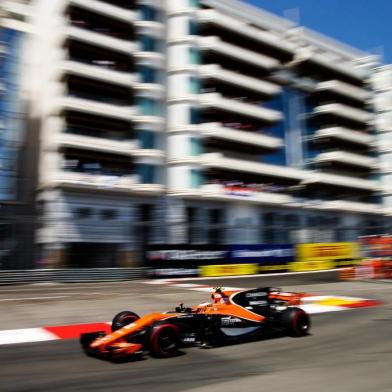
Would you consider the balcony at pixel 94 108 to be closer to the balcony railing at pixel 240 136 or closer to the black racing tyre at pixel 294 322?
the balcony railing at pixel 240 136

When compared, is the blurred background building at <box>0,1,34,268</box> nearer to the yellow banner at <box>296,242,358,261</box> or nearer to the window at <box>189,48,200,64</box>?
the window at <box>189,48,200,64</box>

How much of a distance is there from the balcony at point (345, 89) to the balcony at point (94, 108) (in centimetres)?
2229

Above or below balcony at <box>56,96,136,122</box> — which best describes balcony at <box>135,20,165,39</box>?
above

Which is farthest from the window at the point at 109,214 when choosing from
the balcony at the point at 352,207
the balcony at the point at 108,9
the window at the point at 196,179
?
the balcony at the point at 352,207

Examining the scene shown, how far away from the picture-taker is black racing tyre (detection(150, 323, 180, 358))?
6121 mm

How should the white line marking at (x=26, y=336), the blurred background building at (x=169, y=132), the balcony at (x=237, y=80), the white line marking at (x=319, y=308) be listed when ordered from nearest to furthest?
the white line marking at (x=26, y=336) < the white line marking at (x=319, y=308) < the blurred background building at (x=169, y=132) < the balcony at (x=237, y=80)

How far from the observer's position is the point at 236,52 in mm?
37562

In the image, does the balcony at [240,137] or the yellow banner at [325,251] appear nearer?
the yellow banner at [325,251]

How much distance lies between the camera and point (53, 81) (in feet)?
99.6

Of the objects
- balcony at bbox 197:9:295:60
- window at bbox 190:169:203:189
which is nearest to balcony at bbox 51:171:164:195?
window at bbox 190:169:203:189

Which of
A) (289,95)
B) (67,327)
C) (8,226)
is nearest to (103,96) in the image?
(8,226)

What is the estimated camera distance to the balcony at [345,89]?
45.5 meters

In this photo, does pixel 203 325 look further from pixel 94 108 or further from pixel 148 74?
pixel 148 74

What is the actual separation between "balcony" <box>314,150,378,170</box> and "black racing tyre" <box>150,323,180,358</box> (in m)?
39.8
